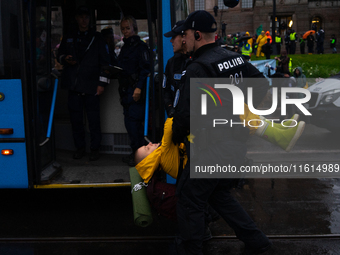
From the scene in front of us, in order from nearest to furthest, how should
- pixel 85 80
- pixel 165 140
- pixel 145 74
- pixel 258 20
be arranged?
pixel 165 140 < pixel 145 74 < pixel 85 80 < pixel 258 20

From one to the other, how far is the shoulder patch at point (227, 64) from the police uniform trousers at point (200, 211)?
0.57 meters

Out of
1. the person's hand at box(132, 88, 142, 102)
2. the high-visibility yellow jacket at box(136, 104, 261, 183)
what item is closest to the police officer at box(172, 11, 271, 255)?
the high-visibility yellow jacket at box(136, 104, 261, 183)

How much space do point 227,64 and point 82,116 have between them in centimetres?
289

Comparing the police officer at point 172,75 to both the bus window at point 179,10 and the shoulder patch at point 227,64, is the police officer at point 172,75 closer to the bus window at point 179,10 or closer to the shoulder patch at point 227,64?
the bus window at point 179,10

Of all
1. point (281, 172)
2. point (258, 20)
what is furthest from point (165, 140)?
point (258, 20)

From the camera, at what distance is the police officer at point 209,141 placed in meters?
2.89

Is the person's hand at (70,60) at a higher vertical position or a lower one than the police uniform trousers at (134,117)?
higher

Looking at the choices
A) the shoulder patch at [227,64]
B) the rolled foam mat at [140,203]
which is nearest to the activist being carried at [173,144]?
the rolled foam mat at [140,203]

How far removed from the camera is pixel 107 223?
4.23 m

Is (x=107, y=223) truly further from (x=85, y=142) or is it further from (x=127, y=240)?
(x=85, y=142)

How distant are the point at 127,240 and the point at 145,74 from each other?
2045 mm

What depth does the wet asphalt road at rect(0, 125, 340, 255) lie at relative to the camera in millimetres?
3656

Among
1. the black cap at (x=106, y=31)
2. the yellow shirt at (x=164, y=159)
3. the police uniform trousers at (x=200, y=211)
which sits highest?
the black cap at (x=106, y=31)

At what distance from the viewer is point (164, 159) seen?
3289 mm
